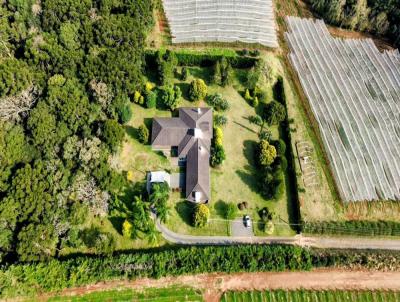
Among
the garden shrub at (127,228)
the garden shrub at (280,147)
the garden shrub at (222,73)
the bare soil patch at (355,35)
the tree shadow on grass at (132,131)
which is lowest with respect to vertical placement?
the garden shrub at (127,228)

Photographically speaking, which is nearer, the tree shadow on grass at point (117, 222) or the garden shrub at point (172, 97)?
the tree shadow on grass at point (117, 222)

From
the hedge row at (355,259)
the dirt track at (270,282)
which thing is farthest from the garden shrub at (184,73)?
the hedge row at (355,259)

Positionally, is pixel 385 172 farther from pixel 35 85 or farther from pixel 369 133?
pixel 35 85

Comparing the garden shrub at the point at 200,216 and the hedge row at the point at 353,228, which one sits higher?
the garden shrub at the point at 200,216

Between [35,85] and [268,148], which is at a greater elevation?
[35,85]

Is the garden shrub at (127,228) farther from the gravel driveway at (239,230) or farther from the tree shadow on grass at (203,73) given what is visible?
the tree shadow on grass at (203,73)

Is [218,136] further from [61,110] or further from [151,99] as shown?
[61,110]

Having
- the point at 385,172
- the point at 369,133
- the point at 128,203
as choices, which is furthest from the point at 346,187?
the point at 128,203
